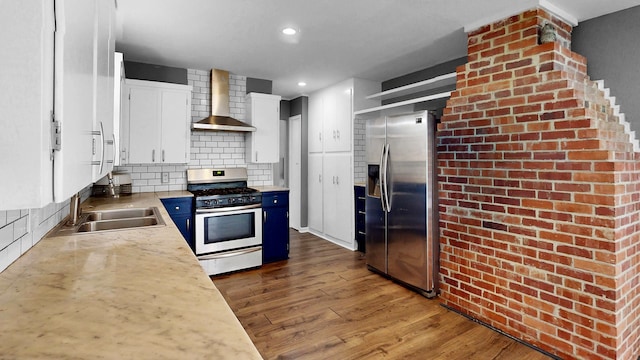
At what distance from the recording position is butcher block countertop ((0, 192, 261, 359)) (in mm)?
659

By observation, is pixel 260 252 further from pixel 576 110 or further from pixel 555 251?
pixel 576 110

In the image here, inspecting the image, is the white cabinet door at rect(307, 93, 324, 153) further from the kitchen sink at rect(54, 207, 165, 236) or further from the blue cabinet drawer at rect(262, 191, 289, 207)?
the kitchen sink at rect(54, 207, 165, 236)

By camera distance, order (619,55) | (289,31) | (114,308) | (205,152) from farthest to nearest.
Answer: (205,152), (289,31), (619,55), (114,308)

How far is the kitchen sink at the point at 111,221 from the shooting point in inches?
71.2

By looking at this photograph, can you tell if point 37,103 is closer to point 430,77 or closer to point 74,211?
point 74,211

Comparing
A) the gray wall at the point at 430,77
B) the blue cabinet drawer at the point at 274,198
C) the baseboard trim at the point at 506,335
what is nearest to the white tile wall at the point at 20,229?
the blue cabinet drawer at the point at 274,198

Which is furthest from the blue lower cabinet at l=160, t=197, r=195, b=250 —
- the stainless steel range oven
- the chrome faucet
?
the chrome faucet

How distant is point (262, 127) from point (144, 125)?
4.54ft

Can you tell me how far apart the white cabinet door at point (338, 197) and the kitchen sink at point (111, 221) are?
9.08 feet

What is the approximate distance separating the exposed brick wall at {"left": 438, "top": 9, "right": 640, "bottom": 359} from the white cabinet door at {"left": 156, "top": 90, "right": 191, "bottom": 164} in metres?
2.84

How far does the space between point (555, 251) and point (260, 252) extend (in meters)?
2.87

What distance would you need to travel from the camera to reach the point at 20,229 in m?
1.24

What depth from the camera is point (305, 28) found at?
2869mm

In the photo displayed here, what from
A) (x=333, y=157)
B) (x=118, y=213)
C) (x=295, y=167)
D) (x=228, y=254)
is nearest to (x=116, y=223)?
(x=118, y=213)
